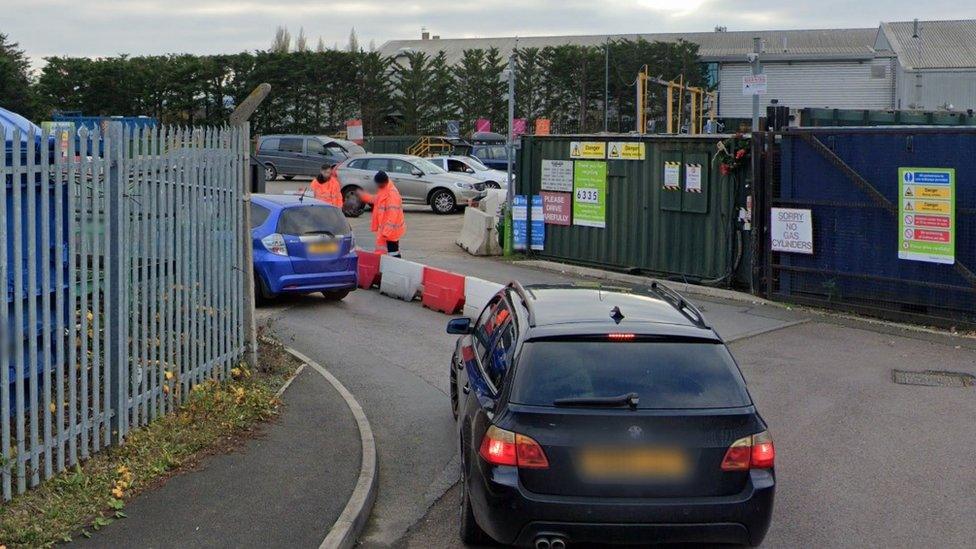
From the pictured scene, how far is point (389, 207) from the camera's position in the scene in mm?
17641

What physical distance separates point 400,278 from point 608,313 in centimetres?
967

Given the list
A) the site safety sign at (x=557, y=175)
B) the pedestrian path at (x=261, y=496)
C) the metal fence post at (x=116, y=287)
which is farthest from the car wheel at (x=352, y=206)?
the metal fence post at (x=116, y=287)

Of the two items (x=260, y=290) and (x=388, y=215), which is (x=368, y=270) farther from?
(x=260, y=290)

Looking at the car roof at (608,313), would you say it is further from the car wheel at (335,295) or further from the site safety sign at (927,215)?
the car wheel at (335,295)

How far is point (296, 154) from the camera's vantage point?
41.7m

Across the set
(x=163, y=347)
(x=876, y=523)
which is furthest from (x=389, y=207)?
(x=876, y=523)

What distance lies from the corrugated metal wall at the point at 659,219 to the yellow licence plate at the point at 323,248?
563 cm

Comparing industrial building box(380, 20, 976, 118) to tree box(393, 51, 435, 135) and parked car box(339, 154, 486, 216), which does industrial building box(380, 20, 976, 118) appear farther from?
parked car box(339, 154, 486, 216)

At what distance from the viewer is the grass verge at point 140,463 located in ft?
19.4

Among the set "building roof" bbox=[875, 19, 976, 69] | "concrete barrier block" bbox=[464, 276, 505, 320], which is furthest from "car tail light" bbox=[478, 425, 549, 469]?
"building roof" bbox=[875, 19, 976, 69]

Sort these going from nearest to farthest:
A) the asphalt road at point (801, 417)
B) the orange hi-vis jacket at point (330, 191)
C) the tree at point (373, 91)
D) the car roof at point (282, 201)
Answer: the asphalt road at point (801, 417) < the car roof at point (282, 201) < the orange hi-vis jacket at point (330, 191) < the tree at point (373, 91)

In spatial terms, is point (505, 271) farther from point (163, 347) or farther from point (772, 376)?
point (163, 347)

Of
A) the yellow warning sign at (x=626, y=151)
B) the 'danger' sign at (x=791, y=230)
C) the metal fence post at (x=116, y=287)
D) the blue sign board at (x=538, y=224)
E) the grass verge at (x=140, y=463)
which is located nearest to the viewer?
the grass verge at (x=140, y=463)

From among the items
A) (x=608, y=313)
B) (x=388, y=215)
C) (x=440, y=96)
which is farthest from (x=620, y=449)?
(x=440, y=96)
